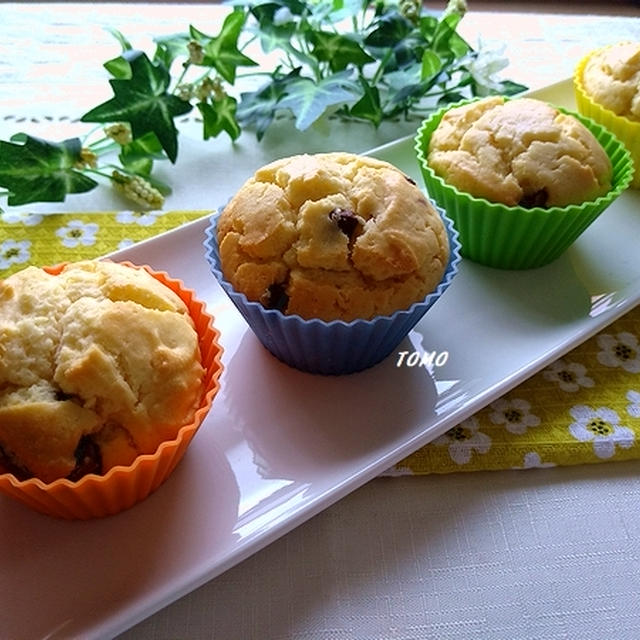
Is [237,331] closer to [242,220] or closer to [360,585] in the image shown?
[242,220]

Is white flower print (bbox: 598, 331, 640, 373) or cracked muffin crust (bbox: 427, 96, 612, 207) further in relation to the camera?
cracked muffin crust (bbox: 427, 96, 612, 207)

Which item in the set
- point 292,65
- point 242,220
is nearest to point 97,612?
point 242,220

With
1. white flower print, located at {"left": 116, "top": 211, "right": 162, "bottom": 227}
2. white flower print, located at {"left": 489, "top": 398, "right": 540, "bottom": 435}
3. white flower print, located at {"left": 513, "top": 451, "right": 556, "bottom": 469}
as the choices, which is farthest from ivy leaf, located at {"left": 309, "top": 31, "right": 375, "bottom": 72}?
white flower print, located at {"left": 513, "top": 451, "right": 556, "bottom": 469}

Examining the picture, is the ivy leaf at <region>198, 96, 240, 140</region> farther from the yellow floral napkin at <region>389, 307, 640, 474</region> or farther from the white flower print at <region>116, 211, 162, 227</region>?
the yellow floral napkin at <region>389, 307, 640, 474</region>

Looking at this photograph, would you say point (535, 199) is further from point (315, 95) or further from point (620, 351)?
point (315, 95)

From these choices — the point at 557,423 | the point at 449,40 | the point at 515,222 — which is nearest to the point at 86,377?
the point at 557,423

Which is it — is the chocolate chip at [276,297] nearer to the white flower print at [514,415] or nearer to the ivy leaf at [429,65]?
the white flower print at [514,415]

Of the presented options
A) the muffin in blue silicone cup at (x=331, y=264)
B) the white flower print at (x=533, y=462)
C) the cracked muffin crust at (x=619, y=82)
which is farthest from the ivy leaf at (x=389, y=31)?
the white flower print at (x=533, y=462)
